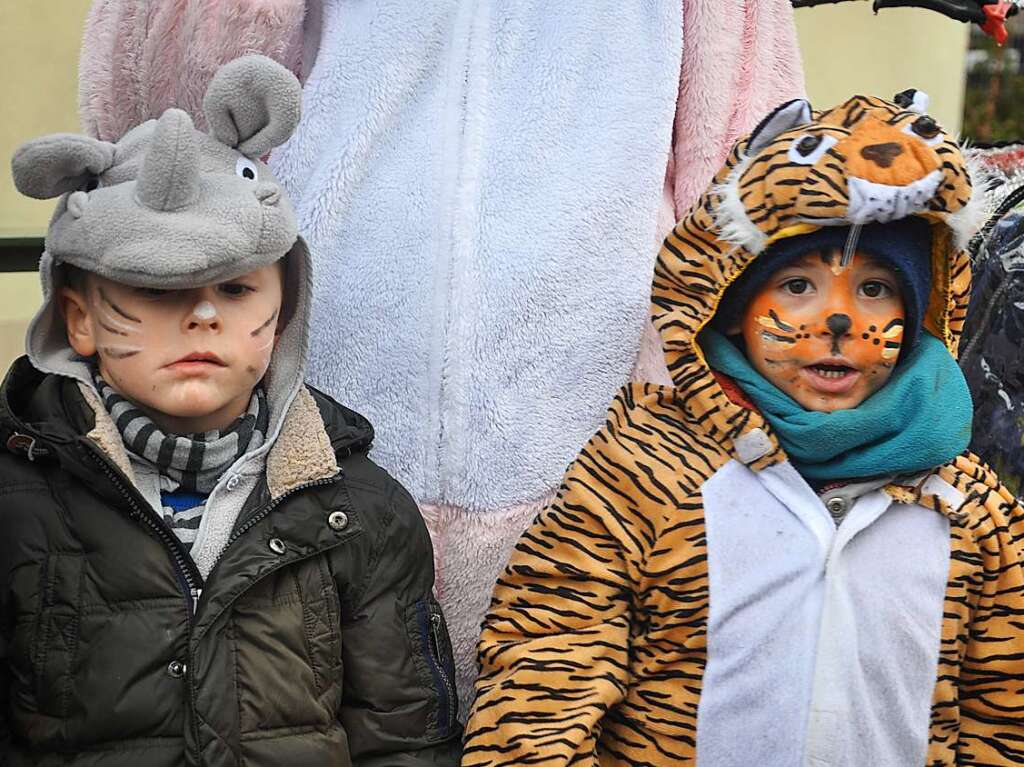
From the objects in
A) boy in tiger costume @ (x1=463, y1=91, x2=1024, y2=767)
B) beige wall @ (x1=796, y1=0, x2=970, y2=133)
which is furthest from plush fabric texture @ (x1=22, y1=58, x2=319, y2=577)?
beige wall @ (x1=796, y1=0, x2=970, y2=133)

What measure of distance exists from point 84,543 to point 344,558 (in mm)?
323

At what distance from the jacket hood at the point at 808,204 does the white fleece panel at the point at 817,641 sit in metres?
0.18

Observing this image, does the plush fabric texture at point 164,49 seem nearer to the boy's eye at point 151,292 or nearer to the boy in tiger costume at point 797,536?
the boy's eye at point 151,292

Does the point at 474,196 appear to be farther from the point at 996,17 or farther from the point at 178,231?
the point at 996,17

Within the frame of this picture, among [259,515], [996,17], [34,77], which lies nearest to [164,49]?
[259,515]

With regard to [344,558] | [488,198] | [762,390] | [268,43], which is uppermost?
[268,43]

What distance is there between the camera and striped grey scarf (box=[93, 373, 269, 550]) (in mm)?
1811

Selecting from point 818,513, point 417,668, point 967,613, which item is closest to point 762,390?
point 818,513

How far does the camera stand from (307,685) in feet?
5.93

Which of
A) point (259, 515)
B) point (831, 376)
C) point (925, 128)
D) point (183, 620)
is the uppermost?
point (925, 128)

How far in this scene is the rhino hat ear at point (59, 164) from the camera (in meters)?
1.75

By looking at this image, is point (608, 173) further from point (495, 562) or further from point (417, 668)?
point (417, 668)

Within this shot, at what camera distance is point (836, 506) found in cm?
190

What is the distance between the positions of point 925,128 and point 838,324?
28 cm
